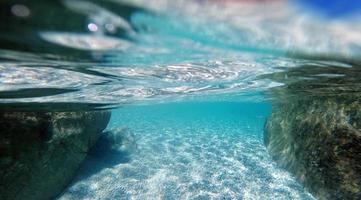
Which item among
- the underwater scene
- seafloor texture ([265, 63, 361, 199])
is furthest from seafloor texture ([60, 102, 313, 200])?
seafloor texture ([265, 63, 361, 199])

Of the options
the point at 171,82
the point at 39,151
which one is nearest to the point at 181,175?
the point at 171,82

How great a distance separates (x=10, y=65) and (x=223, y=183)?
9.08 m

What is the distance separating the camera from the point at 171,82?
441 inches

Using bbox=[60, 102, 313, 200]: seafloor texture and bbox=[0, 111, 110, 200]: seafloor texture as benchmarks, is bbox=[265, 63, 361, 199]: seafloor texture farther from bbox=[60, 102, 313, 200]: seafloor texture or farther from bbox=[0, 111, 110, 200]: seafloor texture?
bbox=[0, 111, 110, 200]: seafloor texture

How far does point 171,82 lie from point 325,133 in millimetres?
6467

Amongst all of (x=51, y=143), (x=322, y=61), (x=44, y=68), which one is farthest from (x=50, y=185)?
(x=322, y=61)

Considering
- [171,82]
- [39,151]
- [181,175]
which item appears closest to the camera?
[39,151]

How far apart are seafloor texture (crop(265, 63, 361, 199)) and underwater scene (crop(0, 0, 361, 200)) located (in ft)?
0.15

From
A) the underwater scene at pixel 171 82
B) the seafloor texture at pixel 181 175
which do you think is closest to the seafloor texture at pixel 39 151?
the underwater scene at pixel 171 82

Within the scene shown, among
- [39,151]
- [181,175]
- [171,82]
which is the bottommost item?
[181,175]

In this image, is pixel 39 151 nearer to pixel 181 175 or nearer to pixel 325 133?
pixel 181 175

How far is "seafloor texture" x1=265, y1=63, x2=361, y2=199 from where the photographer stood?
8875mm

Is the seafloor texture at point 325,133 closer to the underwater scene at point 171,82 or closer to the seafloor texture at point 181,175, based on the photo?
the underwater scene at point 171,82

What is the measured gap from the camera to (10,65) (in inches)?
271
